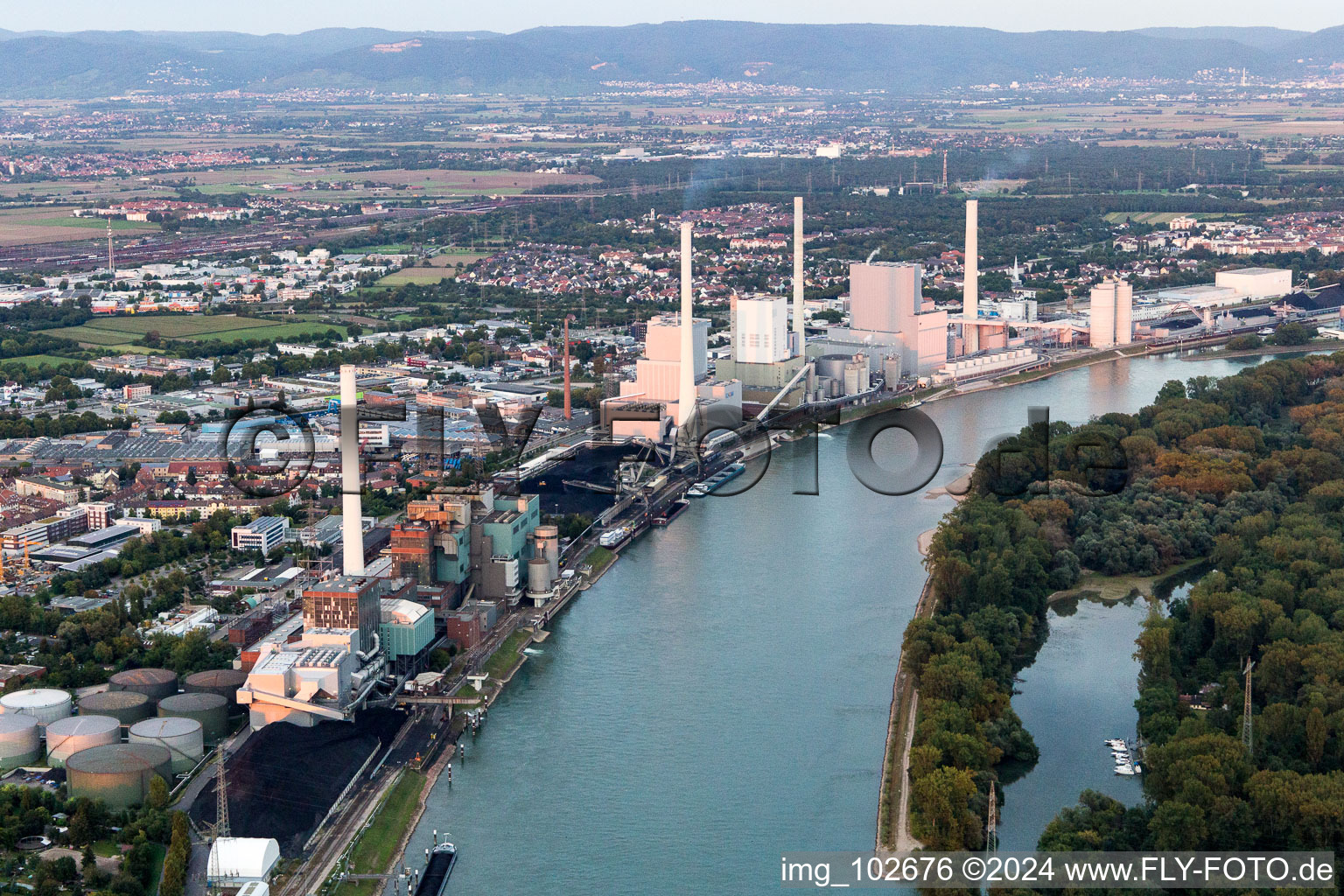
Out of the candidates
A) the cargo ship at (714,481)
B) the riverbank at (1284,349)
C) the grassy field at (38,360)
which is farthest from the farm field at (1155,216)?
the grassy field at (38,360)

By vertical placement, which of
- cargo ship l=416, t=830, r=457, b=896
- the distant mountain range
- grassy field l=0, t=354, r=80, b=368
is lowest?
cargo ship l=416, t=830, r=457, b=896

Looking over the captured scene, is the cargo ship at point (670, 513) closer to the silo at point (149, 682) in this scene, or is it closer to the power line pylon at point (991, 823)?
the silo at point (149, 682)

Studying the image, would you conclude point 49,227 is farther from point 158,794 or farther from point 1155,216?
point 158,794

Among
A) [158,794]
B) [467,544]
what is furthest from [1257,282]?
[158,794]

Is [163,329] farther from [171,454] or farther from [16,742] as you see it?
[16,742]

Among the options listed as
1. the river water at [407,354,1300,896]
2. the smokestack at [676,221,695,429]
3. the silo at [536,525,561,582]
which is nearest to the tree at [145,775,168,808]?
the river water at [407,354,1300,896]

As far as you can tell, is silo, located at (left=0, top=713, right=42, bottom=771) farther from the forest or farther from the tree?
the forest
